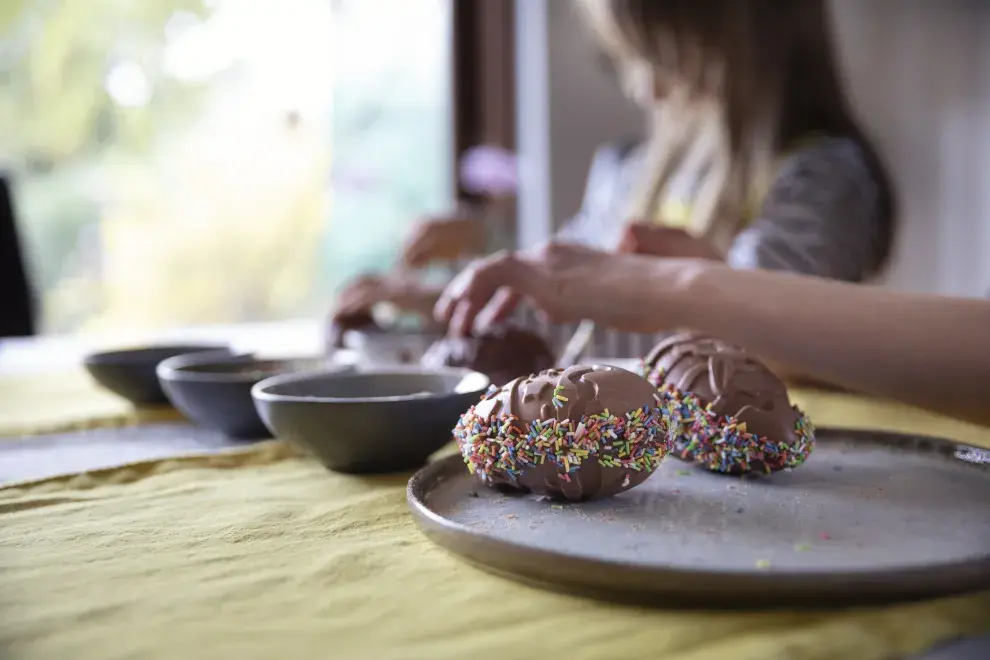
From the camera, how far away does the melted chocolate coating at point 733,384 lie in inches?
23.7

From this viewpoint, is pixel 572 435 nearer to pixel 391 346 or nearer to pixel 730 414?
pixel 730 414

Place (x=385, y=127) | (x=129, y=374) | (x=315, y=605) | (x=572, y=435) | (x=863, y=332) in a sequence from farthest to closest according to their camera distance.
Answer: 1. (x=385, y=127)
2. (x=129, y=374)
3. (x=863, y=332)
4. (x=572, y=435)
5. (x=315, y=605)

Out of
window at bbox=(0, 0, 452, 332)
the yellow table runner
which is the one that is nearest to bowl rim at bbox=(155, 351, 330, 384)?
Result: the yellow table runner

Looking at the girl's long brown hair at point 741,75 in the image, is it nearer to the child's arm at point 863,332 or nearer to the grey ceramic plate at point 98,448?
the child's arm at point 863,332

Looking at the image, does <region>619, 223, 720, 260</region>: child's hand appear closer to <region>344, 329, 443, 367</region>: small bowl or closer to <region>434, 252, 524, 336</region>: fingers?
<region>434, 252, 524, 336</region>: fingers

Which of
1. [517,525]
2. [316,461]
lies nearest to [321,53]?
[316,461]

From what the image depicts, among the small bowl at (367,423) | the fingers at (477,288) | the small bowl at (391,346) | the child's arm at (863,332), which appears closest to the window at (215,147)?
the small bowl at (391,346)

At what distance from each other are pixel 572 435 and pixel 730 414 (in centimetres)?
15

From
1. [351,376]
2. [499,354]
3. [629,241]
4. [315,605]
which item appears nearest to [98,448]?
[351,376]

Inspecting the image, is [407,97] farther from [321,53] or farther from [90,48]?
[90,48]

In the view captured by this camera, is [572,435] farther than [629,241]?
No

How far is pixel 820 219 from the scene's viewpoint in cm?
161

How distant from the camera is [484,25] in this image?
2873mm

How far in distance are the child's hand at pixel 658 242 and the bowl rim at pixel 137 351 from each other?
515mm
